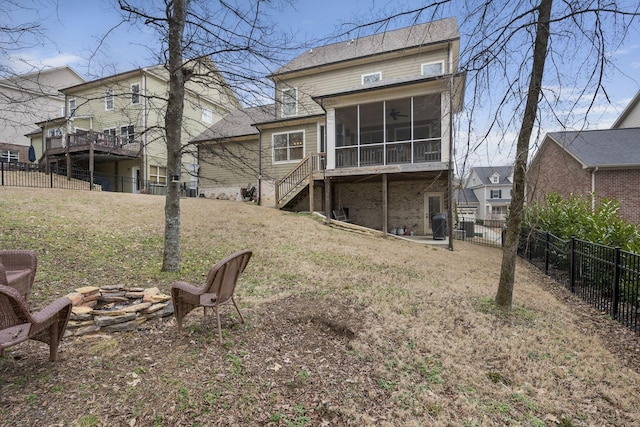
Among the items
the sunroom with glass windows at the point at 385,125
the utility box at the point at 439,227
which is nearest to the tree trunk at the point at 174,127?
the sunroom with glass windows at the point at 385,125

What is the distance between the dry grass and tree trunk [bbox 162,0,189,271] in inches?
17.6

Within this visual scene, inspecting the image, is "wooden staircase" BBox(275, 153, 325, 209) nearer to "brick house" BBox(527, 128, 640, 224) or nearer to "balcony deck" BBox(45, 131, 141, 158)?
"balcony deck" BBox(45, 131, 141, 158)

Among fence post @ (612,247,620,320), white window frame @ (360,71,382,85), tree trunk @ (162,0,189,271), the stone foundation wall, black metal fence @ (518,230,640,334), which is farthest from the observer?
white window frame @ (360,71,382,85)

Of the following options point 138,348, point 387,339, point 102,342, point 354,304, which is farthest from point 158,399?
point 354,304

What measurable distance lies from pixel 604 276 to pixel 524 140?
3842 mm

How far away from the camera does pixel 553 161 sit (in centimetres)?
2138

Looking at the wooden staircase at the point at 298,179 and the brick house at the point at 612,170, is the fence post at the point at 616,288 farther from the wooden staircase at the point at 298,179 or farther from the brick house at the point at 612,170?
the brick house at the point at 612,170

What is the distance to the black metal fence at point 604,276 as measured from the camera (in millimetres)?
5047

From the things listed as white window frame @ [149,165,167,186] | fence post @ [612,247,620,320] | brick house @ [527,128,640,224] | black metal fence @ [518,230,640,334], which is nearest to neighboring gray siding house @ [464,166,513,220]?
brick house @ [527,128,640,224]

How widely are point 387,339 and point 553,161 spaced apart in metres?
24.2

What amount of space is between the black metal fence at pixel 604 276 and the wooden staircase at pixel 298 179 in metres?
9.51

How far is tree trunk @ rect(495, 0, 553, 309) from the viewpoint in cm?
432

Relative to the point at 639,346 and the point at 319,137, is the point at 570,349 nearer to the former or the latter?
the point at 639,346

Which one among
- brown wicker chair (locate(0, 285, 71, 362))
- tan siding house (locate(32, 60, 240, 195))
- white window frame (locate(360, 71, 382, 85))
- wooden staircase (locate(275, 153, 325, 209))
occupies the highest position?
white window frame (locate(360, 71, 382, 85))
